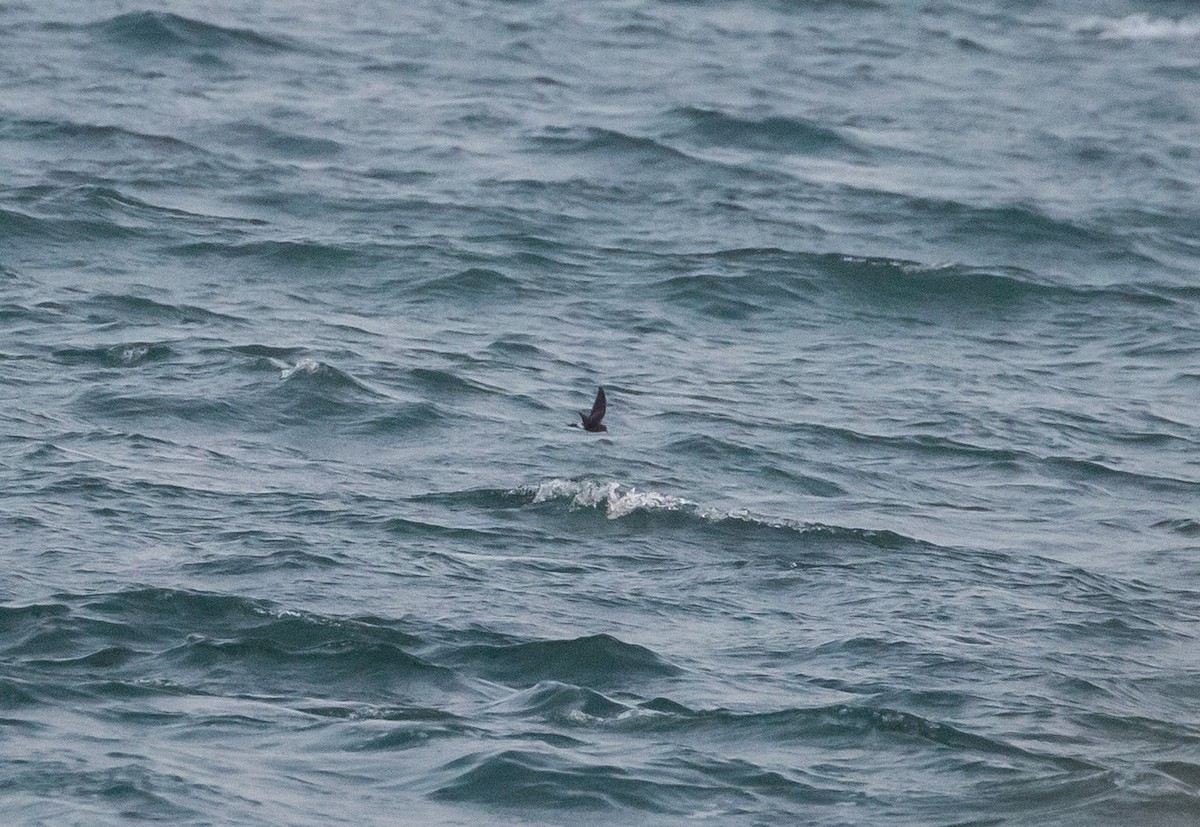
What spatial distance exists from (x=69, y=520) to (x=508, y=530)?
3247 millimetres

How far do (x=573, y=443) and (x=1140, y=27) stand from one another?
2680 centimetres

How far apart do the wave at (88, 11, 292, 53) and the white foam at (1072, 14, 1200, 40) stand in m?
Result: 17.0

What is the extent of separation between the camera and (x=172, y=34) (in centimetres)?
3086

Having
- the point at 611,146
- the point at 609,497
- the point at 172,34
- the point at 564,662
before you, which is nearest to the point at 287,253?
the point at 611,146

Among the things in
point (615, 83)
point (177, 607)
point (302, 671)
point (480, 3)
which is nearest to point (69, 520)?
point (177, 607)

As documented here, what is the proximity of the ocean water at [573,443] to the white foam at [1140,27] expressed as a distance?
8494mm

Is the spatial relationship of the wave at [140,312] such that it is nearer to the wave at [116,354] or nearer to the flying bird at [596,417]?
the wave at [116,354]

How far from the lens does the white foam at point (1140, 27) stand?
4000cm

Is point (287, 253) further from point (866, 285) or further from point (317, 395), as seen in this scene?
point (866, 285)

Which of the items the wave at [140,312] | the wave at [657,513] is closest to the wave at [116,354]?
the wave at [140,312]

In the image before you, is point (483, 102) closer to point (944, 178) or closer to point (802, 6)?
point (944, 178)

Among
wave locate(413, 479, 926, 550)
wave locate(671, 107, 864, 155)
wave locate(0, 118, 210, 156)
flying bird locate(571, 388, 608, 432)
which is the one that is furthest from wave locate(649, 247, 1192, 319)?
flying bird locate(571, 388, 608, 432)

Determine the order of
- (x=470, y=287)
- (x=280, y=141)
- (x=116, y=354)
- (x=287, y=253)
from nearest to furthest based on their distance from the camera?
1. (x=116, y=354)
2. (x=470, y=287)
3. (x=287, y=253)
4. (x=280, y=141)

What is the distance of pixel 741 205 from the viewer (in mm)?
25734
